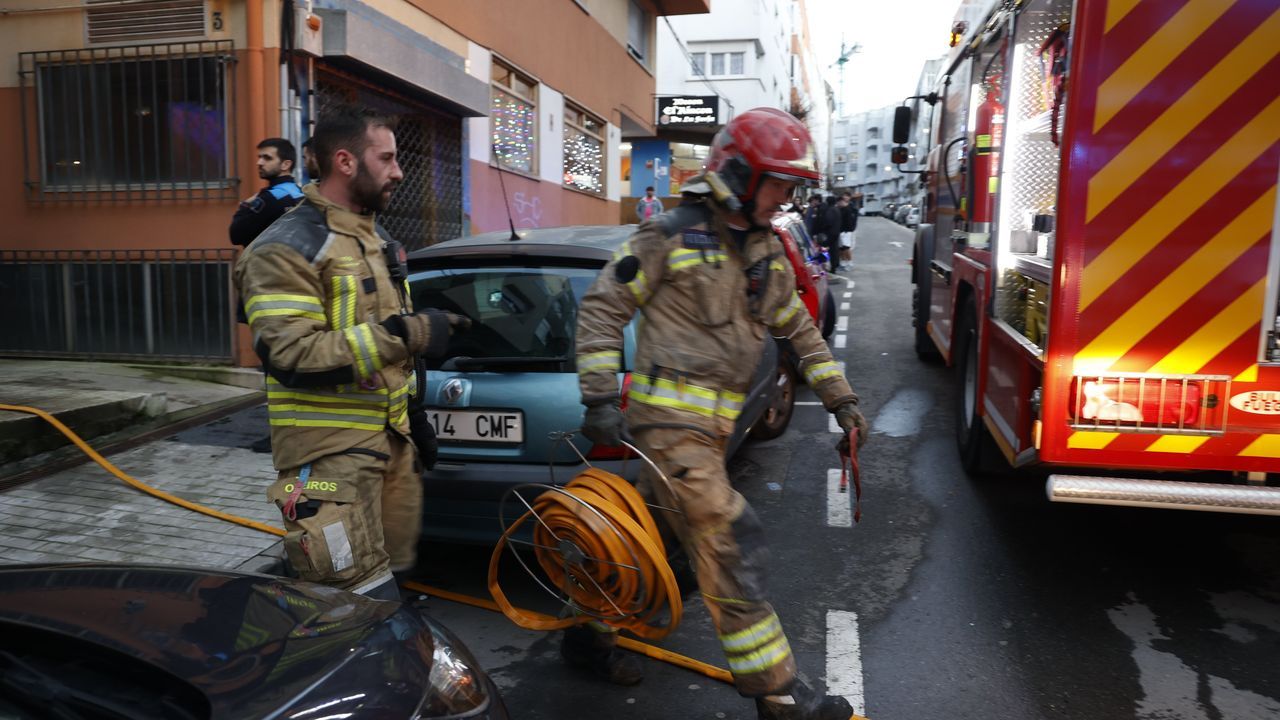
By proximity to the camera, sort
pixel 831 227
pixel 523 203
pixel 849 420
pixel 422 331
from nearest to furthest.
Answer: pixel 422 331, pixel 849 420, pixel 523 203, pixel 831 227

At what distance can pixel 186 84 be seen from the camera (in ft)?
26.4

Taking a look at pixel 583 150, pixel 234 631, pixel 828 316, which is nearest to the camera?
pixel 234 631

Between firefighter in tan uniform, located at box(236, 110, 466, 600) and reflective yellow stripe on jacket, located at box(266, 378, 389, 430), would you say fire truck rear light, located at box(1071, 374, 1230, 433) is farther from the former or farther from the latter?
reflective yellow stripe on jacket, located at box(266, 378, 389, 430)

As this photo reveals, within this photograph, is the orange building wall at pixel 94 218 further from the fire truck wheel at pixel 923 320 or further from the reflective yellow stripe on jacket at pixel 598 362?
the fire truck wheel at pixel 923 320

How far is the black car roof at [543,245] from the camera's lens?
13.5 feet

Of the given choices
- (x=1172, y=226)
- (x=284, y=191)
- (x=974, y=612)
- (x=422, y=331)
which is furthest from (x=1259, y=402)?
(x=284, y=191)

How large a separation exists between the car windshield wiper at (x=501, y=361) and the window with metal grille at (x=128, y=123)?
16.2 feet

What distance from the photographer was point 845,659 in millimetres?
3627

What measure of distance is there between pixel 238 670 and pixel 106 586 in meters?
0.55

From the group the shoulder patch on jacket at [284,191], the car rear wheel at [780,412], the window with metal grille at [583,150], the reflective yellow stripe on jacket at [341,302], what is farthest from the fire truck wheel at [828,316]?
the reflective yellow stripe on jacket at [341,302]

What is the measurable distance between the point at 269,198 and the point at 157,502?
174 cm

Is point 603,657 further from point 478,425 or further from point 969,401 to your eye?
point 969,401

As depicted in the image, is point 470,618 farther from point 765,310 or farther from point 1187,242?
point 1187,242

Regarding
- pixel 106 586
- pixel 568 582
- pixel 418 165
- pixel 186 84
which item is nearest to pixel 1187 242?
pixel 568 582
